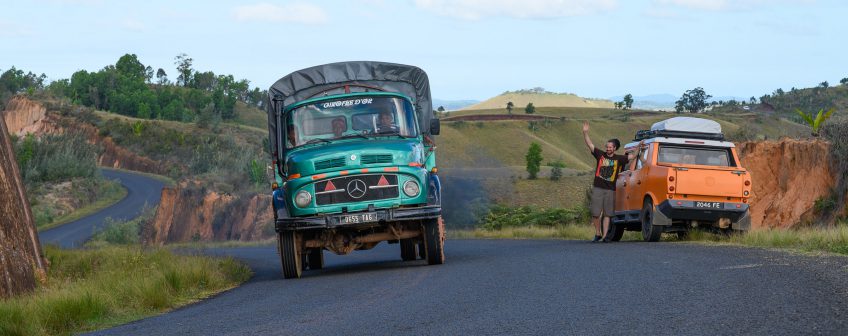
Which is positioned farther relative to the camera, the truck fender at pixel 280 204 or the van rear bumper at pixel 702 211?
the van rear bumper at pixel 702 211

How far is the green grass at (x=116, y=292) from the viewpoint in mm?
11461

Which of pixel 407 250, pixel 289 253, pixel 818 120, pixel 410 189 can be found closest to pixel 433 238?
pixel 410 189

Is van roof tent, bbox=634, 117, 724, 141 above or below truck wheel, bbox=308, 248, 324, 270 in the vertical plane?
above

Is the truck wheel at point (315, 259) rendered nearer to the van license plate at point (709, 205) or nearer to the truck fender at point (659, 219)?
the truck fender at point (659, 219)

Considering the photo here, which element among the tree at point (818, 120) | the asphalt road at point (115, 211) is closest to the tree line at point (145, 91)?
the asphalt road at point (115, 211)

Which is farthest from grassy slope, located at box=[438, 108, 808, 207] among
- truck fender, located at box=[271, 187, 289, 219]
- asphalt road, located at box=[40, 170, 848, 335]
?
asphalt road, located at box=[40, 170, 848, 335]

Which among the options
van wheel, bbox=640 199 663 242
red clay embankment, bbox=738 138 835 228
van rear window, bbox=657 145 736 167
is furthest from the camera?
red clay embankment, bbox=738 138 835 228

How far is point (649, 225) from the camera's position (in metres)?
20.3

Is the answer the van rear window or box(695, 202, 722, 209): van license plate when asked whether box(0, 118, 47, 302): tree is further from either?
box(695, 202, 722, 209): van license plate

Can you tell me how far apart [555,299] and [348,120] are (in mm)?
6715

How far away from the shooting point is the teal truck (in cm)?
1592

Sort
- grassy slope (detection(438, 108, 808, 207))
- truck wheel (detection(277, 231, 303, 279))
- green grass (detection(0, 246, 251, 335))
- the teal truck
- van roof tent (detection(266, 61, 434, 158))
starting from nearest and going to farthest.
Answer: green grass (detection(0, 246, 251, 335)) → the teal truck → truck wheel (detection(277, 231, 303, 279)) → van roof tent (detection(266, 61, 434, 158)) → grassy slope (detection(438, 108, 808, 207))

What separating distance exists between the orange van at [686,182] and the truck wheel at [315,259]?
19.6 ft

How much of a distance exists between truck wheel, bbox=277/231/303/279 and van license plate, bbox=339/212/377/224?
958 mm
